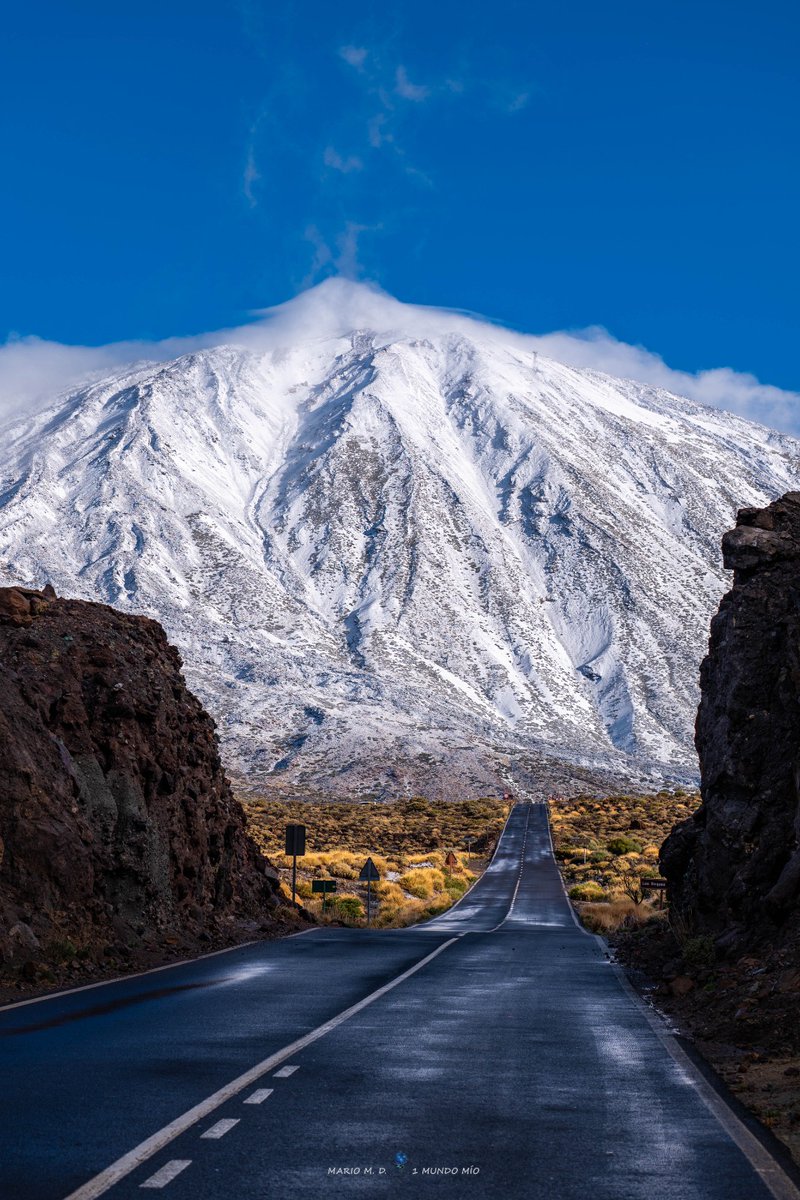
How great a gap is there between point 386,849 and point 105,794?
184ft

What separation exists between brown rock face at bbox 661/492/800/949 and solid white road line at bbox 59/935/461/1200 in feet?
28.4

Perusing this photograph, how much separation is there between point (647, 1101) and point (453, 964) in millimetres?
14534

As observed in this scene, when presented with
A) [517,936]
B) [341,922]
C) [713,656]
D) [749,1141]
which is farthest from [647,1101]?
[341,922]

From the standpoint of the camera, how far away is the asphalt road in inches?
289

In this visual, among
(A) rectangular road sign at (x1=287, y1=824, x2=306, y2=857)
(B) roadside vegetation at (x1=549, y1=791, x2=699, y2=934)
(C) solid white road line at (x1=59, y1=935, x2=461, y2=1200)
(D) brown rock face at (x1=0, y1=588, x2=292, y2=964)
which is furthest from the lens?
(B) roadside vegetation at (x1=549, y1=791, x2=699, y2=934)

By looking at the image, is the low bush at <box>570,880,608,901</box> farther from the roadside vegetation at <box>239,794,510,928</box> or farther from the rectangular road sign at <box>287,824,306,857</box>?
the rectangular road sign at <box>287,824,306,857</box>

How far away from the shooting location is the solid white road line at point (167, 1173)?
23.1ft

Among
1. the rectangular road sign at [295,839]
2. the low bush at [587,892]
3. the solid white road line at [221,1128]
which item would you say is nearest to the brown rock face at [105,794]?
the rectangular road sign at [295,839]

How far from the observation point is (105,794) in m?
25.1

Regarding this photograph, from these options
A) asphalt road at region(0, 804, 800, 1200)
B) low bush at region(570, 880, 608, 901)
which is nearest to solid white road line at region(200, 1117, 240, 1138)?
asphalt road at region(0, 804, 800, 1200)

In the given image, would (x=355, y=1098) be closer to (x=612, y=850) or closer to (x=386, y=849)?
(x=386, y=849)

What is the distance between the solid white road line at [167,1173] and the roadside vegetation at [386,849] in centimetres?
3741

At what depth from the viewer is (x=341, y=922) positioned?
44469mm

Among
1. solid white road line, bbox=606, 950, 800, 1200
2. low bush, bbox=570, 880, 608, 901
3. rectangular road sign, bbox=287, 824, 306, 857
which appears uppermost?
rectangular road sign, bbox=287, 824, 306, 857
